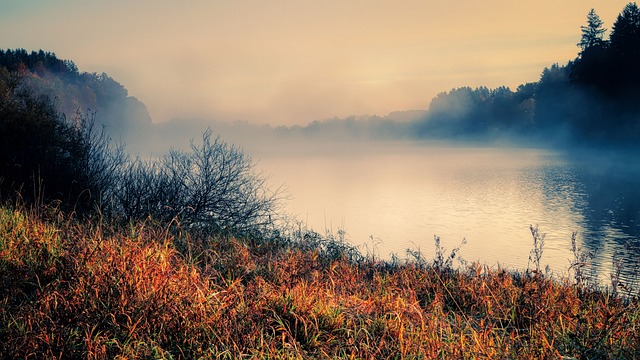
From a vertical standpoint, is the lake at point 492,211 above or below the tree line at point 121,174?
Answer: below

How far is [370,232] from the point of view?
30.2 m

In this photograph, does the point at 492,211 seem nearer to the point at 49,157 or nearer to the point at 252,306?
the point at 49,157

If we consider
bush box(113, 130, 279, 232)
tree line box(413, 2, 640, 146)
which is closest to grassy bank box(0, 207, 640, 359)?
bush box(113, 130, 279, 232)

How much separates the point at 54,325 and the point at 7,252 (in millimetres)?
2501

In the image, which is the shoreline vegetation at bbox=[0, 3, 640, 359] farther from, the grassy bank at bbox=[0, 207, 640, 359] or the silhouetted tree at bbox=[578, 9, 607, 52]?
the silhouetted tree at bbox=[578, 9, 607, 52]

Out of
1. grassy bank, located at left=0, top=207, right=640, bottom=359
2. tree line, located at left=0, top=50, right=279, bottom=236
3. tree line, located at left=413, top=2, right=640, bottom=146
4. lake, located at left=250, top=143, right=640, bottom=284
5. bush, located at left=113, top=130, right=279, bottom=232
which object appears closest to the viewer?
grassy bank, located at left=0, top=207, right=640, bottom=359

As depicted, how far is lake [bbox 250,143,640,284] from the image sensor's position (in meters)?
24.6

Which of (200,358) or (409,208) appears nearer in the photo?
(200,358)

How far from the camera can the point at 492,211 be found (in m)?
37.4

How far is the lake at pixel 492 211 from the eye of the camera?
24.6m

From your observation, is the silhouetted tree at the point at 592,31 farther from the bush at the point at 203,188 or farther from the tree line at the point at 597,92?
the bush at the point at 203,188

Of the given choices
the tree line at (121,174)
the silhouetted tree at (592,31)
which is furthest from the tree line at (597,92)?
the tree line at (121,174)

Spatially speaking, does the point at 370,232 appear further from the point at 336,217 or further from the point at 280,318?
the point at 280,318

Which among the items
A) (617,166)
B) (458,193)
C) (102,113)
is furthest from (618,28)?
(102,113)
